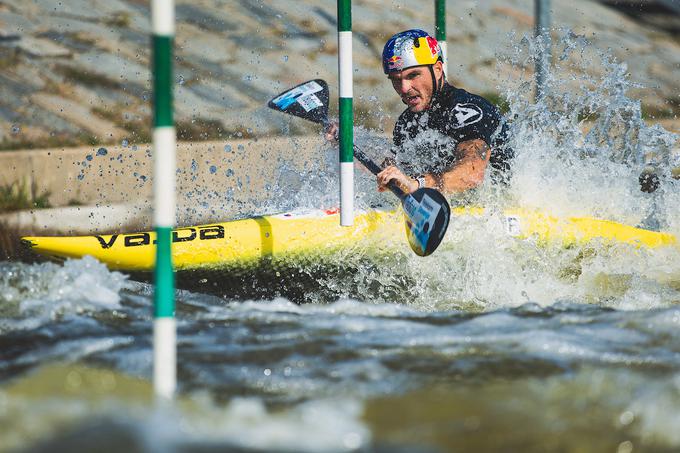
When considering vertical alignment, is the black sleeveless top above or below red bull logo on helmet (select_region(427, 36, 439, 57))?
below

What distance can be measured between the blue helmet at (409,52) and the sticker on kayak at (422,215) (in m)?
0.90

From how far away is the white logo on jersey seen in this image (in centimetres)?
489

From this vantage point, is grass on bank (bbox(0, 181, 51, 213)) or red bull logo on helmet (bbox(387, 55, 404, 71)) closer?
red bull logo on helmet (bbox(387, 55, 404, 71))

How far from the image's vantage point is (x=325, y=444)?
2.29 m

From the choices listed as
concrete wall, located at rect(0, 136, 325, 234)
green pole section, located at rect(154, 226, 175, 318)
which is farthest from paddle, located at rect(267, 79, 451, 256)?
green pole section, located at rect(154, 226, 175, 318)

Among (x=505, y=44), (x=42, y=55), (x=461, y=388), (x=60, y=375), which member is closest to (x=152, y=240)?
(x=60, y=375)

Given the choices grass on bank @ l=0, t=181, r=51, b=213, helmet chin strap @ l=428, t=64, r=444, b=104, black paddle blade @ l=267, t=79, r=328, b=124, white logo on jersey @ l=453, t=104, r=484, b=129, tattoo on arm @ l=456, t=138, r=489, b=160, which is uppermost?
helmet chin strap @ l=428, t=64, r=444, b=104

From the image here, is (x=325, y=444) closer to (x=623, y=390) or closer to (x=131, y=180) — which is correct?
(x=623, y=390)

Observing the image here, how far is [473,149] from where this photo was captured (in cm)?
484

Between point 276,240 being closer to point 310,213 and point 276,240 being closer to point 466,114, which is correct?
point 310,213

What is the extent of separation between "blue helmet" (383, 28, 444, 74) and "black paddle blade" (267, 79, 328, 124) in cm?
47

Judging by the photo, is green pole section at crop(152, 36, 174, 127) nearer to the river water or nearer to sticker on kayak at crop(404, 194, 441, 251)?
the river water

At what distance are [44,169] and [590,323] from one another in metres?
4.05

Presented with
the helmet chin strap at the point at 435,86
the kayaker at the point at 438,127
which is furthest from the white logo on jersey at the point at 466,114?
the helmet chin strap at the point at 435,86
